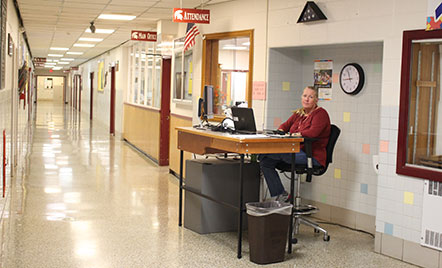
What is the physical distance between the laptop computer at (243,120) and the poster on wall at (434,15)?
1.72 metres

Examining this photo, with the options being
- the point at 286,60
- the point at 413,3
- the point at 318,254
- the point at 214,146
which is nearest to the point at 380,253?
the point at 318,254

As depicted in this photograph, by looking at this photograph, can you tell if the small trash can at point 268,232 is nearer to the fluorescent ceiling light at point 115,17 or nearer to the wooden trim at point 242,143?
the wooden trim at point 242,143

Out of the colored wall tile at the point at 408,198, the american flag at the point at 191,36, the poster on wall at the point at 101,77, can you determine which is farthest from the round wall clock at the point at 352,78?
the poster on wall at the point at 101,77

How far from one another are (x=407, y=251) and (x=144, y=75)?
8936 millimetres

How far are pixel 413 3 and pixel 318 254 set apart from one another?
92.2 inches

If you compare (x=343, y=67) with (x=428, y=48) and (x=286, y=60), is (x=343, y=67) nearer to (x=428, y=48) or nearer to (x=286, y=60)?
(x=286, y=60)

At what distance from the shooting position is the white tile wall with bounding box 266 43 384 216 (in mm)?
5602

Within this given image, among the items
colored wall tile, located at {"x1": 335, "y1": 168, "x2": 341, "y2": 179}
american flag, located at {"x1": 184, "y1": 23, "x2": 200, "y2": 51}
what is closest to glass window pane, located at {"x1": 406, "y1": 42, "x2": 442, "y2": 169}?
colored wall tile, located at {"x1": 335, "y1": 168, "x2": 341, "y2": 179}

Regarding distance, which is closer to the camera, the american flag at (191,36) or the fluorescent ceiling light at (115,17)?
the american flag at (191,36)

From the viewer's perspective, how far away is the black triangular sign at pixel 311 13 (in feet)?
18.1

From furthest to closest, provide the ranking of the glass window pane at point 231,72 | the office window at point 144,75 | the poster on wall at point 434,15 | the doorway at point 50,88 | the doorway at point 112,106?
the doorway at point 50,88, the doorway at point 112,106, the office window at point 144,75, the glass window pane at point 231,72, the poster on wall at point 434,15

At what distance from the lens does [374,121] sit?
5590 mm

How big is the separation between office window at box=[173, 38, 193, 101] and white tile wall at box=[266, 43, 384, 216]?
2138 mm

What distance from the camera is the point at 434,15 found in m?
4.35
